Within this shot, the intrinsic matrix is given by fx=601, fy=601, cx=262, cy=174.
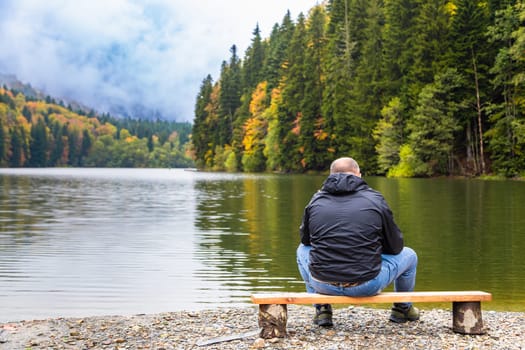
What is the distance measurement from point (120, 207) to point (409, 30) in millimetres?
37653

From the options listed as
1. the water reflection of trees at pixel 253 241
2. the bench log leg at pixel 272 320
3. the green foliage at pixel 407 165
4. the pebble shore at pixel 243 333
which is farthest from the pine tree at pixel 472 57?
the bench log leg at pixel 272 320

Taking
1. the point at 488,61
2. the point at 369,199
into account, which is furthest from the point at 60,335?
the point at 488,61

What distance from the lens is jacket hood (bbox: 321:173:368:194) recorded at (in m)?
5.31

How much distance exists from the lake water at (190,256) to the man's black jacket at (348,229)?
274 cm

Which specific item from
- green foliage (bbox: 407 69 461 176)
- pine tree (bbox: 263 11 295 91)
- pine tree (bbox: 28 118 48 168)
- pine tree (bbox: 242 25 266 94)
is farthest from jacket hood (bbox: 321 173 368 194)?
pine tree (bbox: 28 118 48 168)

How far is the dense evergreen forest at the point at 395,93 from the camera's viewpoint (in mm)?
40844

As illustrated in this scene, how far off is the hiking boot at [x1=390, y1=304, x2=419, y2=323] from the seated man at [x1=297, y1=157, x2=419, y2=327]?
0.65 meters

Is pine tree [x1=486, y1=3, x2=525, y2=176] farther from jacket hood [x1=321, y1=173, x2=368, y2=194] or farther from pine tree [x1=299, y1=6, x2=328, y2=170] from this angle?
jacket hood [x1=321, y1=173, x2=368, y2=194]

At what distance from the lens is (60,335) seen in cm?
580

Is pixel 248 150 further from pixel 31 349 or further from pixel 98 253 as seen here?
pixel 31 349

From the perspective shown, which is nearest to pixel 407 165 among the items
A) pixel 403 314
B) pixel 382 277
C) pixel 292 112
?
pixel 292 112

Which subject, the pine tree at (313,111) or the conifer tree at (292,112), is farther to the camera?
the conifer tree at (292,112)

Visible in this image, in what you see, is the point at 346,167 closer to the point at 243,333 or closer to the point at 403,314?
the point at 403,314

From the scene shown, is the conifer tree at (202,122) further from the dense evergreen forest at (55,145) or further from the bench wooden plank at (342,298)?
the bench wooden plank at (342,298)
